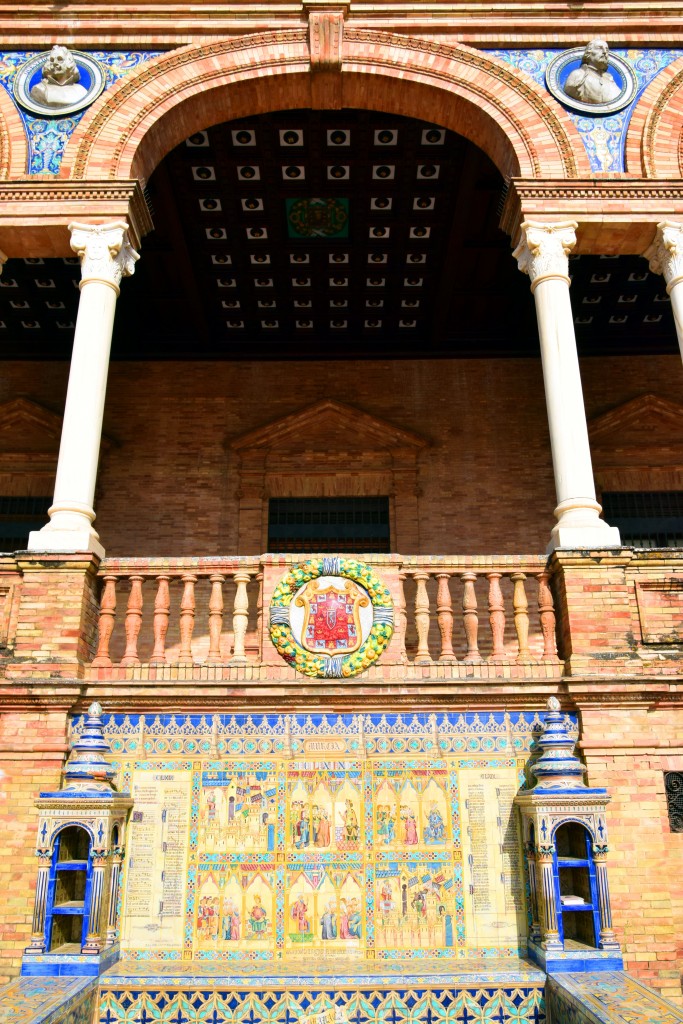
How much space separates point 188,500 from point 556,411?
19.9 ft

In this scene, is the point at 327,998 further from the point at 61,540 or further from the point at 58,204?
the point at 58,204

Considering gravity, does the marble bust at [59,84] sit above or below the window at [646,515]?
above

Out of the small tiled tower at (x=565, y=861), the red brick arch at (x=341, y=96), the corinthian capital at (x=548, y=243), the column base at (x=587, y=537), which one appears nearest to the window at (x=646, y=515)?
the corinthian capital at (x=548, y=243)

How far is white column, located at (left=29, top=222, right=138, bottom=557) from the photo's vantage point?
7793 mm

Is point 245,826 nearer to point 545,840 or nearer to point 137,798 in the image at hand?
point 137,798

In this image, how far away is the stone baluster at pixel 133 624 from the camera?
751 cm

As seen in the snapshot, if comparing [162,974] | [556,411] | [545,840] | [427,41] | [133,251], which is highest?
[427,41]

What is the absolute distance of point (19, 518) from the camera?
12758 millimetres

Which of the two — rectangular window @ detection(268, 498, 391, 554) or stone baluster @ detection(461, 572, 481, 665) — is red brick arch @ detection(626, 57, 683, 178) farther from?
rectangular window @ detection(268, 498, 391, 554)

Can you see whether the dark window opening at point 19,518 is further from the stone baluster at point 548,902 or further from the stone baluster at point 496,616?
the stone baluster at point 548,902

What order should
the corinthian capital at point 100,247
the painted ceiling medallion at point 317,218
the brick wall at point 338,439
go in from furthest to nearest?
the brick wall at point 338,439 → the painted ceiling medallion at point 317,218 → the corinthian capital at point 100,247

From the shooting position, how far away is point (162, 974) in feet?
20.2

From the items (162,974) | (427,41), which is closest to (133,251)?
(427,41)

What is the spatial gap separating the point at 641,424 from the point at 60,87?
8.98 meters
